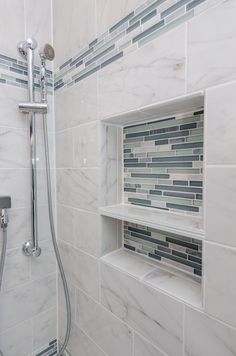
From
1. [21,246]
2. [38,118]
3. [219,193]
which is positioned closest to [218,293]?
[219,193]

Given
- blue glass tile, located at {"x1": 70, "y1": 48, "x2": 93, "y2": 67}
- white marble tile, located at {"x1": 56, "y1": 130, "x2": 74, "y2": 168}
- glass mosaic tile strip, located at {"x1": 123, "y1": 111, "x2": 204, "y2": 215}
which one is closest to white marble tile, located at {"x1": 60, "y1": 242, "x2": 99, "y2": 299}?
glass mosaic tile strip, located at {"x1": 123, "y1": 111, "x2": 204, "y2": 215}

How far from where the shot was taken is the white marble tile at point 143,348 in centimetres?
74

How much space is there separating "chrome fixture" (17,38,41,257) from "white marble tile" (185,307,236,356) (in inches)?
30.8

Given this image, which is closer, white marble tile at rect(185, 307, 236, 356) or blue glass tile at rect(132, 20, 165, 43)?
white marble tile at rect(185, 307, 236, 356)

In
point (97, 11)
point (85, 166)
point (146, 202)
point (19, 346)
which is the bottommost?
point (19, 346)

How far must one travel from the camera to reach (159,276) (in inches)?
30.9

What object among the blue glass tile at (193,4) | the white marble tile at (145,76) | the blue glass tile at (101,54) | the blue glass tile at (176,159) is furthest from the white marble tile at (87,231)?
the blue glass tile at (193,4)

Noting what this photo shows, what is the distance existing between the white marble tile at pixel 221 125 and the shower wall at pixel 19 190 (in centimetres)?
90

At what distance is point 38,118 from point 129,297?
97 centimetres

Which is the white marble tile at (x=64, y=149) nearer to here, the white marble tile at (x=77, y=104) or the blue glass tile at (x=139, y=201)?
the white marble tile at (x=77, y=104)

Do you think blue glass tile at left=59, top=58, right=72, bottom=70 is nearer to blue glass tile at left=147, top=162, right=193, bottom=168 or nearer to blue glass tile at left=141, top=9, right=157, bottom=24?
blue glass tile at left=141, top=9, right=157, bottom=24

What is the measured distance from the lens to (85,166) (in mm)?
997

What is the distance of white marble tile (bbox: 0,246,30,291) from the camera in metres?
1.06

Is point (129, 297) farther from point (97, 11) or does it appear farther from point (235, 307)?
point (97, 11)
